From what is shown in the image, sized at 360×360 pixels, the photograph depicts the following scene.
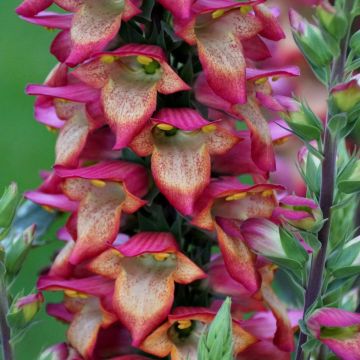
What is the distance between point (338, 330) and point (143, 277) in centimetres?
11

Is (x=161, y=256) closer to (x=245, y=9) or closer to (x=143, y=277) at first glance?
(x=143, y=277)

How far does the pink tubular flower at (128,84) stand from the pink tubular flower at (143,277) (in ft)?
0.19

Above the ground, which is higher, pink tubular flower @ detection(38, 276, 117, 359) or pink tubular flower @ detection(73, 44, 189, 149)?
pink tubular flower @ detection(73, 44, 189, 149)

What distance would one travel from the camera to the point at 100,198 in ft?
1.73

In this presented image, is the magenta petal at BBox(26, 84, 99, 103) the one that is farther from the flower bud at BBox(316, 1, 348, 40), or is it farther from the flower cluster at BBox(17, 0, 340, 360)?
the flower bud at BBox(316, 1, 348, 40)

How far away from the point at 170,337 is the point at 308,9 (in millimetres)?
255

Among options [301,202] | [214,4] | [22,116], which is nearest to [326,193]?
[301,202]

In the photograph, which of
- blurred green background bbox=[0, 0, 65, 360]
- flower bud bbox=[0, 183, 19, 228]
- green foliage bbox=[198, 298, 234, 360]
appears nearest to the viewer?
green foliage bbox=[198, 298, 234, 360]

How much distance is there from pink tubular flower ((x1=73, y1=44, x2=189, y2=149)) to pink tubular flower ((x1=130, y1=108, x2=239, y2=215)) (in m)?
0.01

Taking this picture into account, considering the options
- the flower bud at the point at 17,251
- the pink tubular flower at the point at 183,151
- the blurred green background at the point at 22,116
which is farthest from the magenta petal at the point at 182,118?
Result: the blurred green background at the point at 22,116

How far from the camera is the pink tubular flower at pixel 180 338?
0.49 metres

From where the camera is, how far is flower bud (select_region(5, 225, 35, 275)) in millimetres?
516

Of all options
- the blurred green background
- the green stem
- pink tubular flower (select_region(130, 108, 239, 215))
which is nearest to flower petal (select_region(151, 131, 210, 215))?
pink tubular flower (select_region(130, 108, 239, 215))

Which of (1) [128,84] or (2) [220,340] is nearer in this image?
(2) [220,340]
